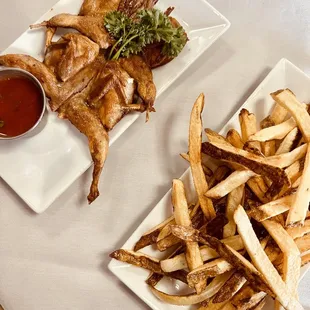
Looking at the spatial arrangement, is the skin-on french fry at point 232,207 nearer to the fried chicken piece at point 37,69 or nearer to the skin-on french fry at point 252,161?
the skin-on french fry at point 252,161

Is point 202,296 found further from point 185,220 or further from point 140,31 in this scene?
point 140,31

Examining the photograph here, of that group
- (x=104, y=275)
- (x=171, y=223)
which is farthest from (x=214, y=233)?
(x=104, y=275)

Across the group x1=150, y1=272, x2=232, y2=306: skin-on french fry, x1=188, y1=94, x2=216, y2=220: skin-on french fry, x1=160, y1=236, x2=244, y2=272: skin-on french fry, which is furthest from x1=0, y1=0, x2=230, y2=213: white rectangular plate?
x1=150, y1=272, x2=232, y2=306: skin-on french fry

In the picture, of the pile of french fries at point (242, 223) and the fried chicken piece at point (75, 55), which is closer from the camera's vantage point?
the pile of french fries at point (242, 223)

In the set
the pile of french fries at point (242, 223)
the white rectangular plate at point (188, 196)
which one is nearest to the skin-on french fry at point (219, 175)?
the pile of french fries at point (242, 223)

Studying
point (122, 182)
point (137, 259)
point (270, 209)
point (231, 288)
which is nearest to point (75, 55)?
point (122, 182)

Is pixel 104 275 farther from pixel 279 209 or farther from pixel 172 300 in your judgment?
pixel 279 209
